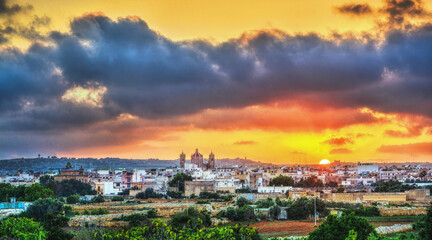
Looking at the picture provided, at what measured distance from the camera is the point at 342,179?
94.4 meters

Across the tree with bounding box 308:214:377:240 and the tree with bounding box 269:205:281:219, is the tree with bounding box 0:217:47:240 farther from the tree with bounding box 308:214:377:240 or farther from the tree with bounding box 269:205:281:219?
the tree with bounding box 269:205:281:219

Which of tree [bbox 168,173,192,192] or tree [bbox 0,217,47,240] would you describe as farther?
tree [bbox 168,173,192,192]

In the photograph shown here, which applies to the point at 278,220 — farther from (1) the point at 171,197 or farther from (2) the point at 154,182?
(2) the point at 154,182

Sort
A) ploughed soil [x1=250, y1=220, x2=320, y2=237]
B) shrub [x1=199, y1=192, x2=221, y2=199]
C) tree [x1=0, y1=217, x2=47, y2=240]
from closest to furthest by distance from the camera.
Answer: tree [x1=0, y1=217, x2=47, y2=240], ploughed soil [x1=250, y1=220, x2=320, y2=237], shrub [x1=199, y1=192, x2=221, y2=199]

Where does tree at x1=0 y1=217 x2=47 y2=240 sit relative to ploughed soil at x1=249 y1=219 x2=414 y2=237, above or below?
above

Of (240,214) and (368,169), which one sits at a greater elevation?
(368,169)

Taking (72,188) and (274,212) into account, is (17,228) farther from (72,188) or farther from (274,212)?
(72,188)

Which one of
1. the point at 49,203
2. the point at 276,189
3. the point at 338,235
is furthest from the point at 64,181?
the point at 338,235

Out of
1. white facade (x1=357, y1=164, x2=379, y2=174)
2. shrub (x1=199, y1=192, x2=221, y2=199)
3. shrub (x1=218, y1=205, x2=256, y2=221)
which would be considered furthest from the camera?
white facade (x1=357, y1=164, x2=379, y2=174)

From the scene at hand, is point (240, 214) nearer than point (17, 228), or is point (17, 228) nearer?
point (17, 228)

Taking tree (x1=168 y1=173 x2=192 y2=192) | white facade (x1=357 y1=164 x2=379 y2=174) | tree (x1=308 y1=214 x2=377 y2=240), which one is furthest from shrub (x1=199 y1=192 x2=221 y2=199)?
white facade (x1=357 y1=164 x2=379 y2=174)

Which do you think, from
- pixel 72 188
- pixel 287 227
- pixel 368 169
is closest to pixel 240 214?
pixel 287 227

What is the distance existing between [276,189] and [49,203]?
3294 cm

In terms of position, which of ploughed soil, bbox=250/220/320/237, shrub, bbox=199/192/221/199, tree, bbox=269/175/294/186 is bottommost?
ploughed soil, bbox=250/220/320/237
